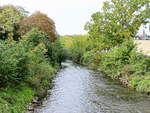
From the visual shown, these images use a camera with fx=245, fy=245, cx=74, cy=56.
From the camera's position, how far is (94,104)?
54.8 ft

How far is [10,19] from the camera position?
1157 inches

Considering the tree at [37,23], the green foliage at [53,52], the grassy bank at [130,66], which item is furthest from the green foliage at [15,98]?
the tree at [37,23]

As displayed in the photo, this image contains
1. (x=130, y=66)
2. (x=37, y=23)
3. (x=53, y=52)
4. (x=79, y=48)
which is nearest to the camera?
(x=130, y=66)

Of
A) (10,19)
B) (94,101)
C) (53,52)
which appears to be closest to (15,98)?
(94,101)

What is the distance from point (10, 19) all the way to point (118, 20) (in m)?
17.5

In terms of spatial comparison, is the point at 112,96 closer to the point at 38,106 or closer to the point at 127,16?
the point at 38,106

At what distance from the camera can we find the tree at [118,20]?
125 ft

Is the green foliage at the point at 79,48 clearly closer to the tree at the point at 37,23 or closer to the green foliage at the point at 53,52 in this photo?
the green foliage at the point at 53,52

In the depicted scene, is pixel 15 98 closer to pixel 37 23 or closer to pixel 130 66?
A: pixel 130 66

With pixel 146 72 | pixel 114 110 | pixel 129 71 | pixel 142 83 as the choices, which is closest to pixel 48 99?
pixel 114 110

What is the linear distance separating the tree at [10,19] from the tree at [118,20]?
11886 millimetres

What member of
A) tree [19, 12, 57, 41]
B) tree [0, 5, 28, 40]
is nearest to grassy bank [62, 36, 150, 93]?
tree [19, 12, 57, 41]

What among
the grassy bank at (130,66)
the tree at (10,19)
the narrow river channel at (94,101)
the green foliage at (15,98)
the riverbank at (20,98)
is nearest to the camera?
the green foliage at (15,98)

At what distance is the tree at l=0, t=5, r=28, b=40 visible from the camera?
2471 cm
